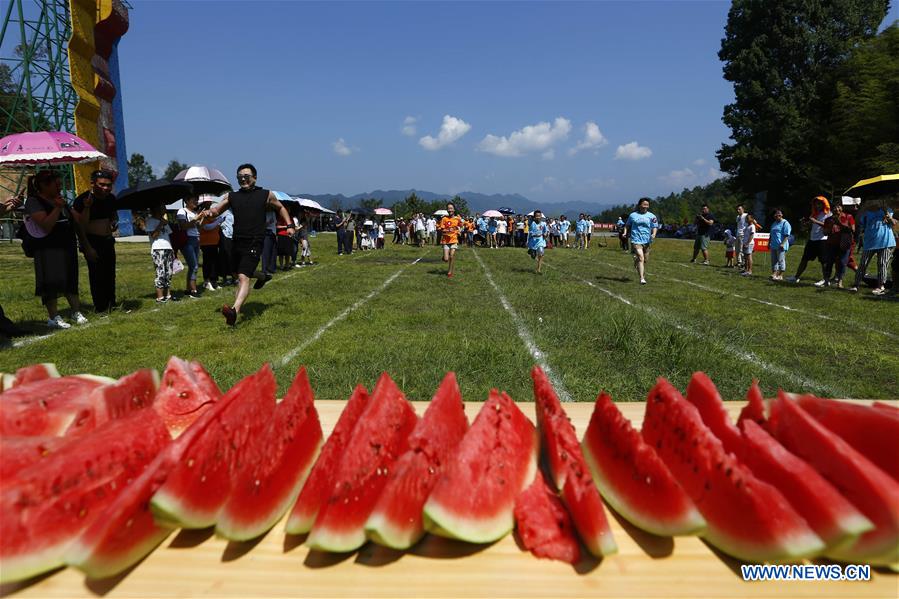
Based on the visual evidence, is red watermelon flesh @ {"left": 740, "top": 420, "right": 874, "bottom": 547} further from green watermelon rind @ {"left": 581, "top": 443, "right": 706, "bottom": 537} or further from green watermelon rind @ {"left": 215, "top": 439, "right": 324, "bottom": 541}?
green watermelon rind @ {"left": 215, "top": 439, "right": 324, "bottom": 541}

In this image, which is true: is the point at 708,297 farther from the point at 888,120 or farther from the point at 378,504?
the point at 888,120

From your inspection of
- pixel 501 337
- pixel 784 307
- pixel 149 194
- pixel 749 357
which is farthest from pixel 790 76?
pixel 149 194

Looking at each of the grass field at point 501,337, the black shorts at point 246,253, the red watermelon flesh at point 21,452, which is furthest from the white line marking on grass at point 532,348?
the black shorts at point 246,253

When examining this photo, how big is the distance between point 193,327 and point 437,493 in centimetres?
736

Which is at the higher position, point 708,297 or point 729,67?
point 729,67

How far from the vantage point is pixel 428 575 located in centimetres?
118

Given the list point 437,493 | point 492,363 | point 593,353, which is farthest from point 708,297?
point 437,493

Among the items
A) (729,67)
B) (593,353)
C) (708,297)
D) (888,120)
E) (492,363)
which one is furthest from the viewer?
(729,67)

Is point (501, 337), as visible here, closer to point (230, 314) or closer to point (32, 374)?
point (230, 314)

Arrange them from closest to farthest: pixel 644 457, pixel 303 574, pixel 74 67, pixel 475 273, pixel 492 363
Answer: pixel 303 574, pixel 644 457, pixel 492 363, pixel 475 273, pixel 74 67

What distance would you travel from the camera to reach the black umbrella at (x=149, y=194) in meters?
8.69

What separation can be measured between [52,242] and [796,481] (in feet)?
29.9

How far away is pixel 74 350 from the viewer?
5855 mm

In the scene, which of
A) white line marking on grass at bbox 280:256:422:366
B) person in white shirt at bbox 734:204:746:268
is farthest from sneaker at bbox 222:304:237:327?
person in white shirt at bbox 734:204:746:268
